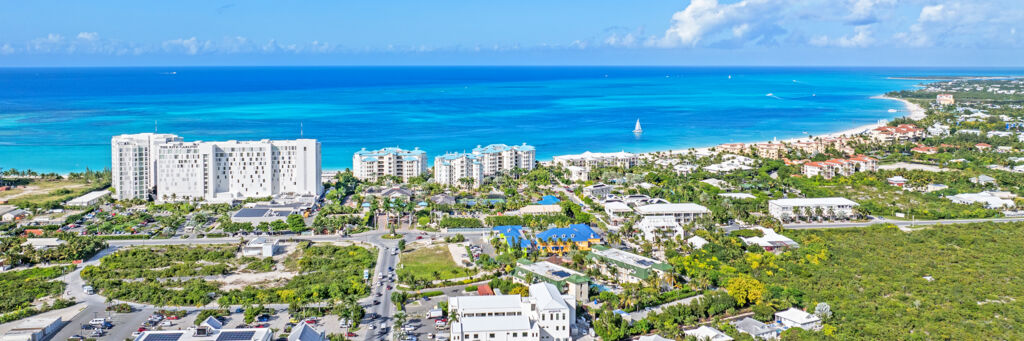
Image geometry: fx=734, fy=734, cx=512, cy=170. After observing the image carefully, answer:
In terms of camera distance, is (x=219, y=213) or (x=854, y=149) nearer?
(x=219, y=213)

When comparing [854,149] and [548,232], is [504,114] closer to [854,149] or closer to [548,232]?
[854,149]

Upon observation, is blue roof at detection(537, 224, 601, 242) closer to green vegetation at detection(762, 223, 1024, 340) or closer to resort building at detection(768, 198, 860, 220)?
green vegetation at detection(762, 223, 1024, 340)

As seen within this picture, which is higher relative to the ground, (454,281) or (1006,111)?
(1006,111)

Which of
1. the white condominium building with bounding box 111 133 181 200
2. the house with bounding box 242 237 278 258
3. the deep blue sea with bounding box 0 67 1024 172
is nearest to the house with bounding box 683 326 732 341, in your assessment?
the house with bounding box 242 237 278 258

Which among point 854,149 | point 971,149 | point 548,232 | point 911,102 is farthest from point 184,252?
point 911,102

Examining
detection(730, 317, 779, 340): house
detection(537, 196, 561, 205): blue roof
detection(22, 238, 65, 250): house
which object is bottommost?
detection(730, 317, 779, 340): house

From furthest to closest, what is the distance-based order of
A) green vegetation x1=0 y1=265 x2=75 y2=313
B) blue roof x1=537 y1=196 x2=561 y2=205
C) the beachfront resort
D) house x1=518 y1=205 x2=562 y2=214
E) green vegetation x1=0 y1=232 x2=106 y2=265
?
blue roof x1=537 y1=196 x2=561 y2=205 < house x1=518 y1=205 x2=562 y2=214 < green vegetation x1=0 y1=232 x2=106 y2=265 < green vegetation x1=0 y1=265 x2=75 y2=313 < the beachfront resort

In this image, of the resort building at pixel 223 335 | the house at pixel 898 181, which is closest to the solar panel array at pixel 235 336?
the resort building at pixel 223 335

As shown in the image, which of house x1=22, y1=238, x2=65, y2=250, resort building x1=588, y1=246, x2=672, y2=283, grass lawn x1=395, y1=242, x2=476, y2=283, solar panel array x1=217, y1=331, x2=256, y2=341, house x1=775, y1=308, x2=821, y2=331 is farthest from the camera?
house x1=22, y1=238, x2=65, y2=250
